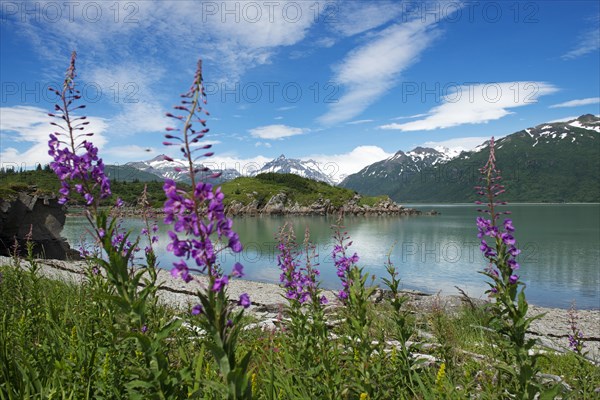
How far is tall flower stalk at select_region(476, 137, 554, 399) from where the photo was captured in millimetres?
3904

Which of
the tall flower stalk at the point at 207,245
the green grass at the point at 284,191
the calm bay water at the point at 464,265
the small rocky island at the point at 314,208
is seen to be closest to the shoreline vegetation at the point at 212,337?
the tall flower stalk at the point at 207,245

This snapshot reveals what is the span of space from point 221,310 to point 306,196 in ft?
553

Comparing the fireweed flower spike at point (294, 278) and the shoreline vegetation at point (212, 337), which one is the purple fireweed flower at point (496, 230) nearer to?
the shoreline vegetation at point (212, 337)

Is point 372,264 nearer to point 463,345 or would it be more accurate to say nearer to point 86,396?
point 463,345

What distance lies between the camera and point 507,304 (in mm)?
4125

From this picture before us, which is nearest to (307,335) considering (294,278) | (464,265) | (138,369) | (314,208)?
(294,278)

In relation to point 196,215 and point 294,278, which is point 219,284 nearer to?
point 196,215

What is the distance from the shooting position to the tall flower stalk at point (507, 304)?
3.90 meters

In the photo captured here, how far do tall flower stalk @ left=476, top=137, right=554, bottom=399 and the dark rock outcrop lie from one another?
93.5 feet

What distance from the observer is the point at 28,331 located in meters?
5.79


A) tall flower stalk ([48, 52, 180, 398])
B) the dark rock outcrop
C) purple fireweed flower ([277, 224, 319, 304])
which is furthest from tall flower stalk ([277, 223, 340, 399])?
the dark rock outcrop

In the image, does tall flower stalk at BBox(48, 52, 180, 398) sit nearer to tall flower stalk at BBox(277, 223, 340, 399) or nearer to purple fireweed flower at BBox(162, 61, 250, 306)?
purple fireweed flower at BBox(162, 61, 250, 306)

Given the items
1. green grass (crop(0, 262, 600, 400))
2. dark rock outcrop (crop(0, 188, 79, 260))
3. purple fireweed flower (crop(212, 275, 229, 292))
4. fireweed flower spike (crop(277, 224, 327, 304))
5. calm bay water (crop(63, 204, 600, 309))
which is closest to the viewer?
purple fireweed flower (crop(212, 275, 229, 292))

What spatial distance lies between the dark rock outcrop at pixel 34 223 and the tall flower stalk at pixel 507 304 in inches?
1122
